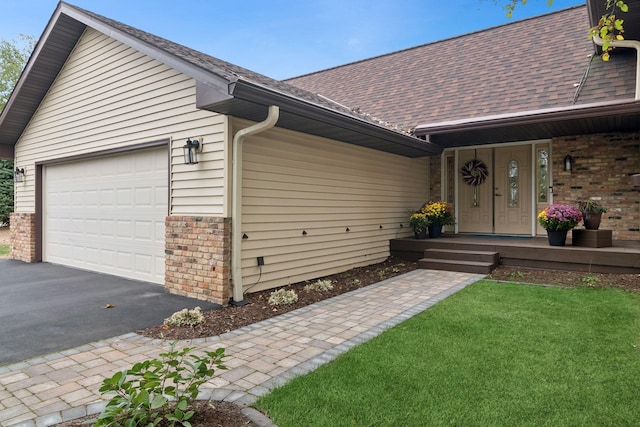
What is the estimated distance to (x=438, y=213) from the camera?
8.48 metres

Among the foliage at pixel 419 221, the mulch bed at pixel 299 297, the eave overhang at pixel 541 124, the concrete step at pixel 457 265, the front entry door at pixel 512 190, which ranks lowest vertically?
the mulch bed at pixel 299 297

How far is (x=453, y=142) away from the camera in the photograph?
366 inches

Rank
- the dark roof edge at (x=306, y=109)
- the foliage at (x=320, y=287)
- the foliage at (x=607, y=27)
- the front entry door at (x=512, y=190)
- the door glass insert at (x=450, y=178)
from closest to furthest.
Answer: the foliage at (x=607, y=27) → the dark roof edge at (x=306, y=109) → the foliage at (x=320, y=287) → the front entry door at (x=512, y=190) → the door glass insert at (x=450, y=178)

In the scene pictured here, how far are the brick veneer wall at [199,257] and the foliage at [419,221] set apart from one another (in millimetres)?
4721

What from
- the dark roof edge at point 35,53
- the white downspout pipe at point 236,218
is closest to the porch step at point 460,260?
the white downspout pipe at point 236,218

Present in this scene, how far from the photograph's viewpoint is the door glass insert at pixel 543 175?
8508 mm

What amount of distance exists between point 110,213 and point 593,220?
8.25 meters

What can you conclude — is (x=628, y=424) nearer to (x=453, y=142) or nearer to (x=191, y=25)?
(x=453, y=142)

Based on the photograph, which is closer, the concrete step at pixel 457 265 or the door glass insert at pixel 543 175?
the concrete step at pixel 457 265

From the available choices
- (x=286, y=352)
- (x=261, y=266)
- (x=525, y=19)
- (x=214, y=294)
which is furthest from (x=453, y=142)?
(x=286, y=352)

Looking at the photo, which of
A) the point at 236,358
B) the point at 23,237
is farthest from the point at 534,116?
the point at 23,237

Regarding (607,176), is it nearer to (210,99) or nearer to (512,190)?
(512,190)

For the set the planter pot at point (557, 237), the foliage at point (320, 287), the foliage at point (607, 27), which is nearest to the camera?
the foliage at point (607, 27)

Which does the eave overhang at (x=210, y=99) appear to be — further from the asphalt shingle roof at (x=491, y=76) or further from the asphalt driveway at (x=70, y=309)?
the asphalt driveway at (x=70, y=309)
